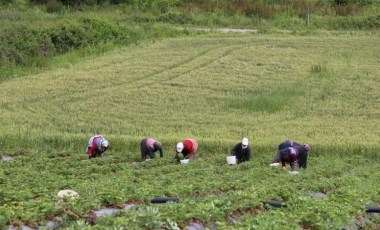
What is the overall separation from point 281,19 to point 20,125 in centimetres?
2637

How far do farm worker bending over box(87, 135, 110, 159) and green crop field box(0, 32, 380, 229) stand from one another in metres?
0.40

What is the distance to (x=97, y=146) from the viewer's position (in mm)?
18250

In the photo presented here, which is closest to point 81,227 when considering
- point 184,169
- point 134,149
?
point 184,169

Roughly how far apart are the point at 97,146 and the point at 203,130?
4419 mm

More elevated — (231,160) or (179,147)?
(179,147)

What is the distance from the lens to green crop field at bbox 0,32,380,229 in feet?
31.1

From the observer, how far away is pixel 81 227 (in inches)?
312

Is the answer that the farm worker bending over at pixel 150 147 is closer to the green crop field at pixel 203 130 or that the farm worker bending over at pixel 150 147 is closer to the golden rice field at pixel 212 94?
the green crop field at pixel 203 130

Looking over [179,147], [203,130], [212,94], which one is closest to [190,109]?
[212,94]

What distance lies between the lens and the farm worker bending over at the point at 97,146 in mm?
18203

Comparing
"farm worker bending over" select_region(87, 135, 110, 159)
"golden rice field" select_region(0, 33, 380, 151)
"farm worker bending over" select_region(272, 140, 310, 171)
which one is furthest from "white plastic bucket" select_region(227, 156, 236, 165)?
"farm worker bending over" select_region(87, 135, 110, 159)

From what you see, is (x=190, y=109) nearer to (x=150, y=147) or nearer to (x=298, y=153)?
(x=150, y=147)

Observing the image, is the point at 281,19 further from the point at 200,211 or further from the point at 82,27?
the point at 200,211

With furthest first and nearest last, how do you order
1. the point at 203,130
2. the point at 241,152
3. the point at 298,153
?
1. the point at 203,130
2. the point at 241,152
3. the point at 298,153
